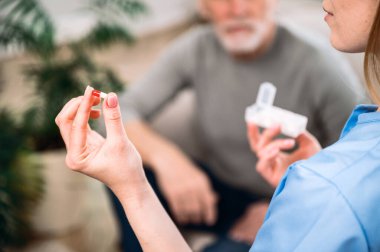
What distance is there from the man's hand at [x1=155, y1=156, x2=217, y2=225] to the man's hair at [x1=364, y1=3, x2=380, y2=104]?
2.95 feet

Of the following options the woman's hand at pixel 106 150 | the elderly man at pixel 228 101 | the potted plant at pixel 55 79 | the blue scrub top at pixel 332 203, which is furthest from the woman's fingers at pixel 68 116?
the potted plant at pixel 55 79

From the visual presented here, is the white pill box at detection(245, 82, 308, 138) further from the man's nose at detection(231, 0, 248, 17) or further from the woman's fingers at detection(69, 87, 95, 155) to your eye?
the man's nose at detection(231, 0, 248, 17)

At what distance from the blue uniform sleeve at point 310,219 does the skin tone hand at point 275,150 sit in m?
0.28

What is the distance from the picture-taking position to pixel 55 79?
1.93m

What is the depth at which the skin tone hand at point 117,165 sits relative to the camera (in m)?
0.70

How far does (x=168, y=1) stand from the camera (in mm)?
3307

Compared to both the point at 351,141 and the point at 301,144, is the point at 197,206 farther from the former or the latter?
the point at 351,141

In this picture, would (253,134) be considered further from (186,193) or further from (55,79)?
(55,79)

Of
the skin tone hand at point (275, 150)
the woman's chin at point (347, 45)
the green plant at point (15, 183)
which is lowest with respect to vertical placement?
the green plant at point (15, 183)

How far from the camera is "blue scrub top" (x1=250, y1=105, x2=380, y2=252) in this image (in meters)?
0.55

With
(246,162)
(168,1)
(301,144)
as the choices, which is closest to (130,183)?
(301,144)

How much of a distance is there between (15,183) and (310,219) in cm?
146

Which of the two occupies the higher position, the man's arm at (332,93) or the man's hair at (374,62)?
the man's hair at (374,62)

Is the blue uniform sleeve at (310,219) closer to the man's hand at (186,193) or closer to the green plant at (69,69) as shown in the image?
the man's hand at (186,193)
